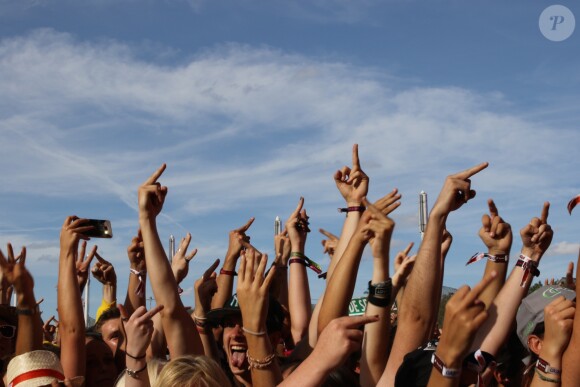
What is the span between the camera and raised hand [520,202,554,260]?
4562mm

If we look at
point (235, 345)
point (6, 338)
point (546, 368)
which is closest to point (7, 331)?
point (6, 338)

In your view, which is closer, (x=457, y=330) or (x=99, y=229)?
(x=457, y=330)

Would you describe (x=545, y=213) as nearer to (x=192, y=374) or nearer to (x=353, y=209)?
(x=353, y=209)

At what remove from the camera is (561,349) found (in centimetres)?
340

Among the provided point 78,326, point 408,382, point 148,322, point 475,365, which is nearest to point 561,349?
point 475,365

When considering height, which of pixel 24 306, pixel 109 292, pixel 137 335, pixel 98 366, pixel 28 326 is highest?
pixel 109 292

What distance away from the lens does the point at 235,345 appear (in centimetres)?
505

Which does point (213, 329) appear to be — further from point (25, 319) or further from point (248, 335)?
point (248, 335)

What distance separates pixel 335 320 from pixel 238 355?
6.28 feet

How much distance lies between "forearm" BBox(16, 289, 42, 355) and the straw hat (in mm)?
815

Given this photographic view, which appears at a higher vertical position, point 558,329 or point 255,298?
point 255,298

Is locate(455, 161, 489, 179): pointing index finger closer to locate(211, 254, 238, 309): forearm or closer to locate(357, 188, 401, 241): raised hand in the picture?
locate(357, 188, 401, 241): raised hand

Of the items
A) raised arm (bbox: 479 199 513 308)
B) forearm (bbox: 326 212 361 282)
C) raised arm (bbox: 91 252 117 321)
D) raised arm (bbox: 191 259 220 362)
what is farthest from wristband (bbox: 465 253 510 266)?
raised arm (bbox: 91 252 117 321)

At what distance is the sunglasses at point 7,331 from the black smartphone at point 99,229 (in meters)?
0.93
